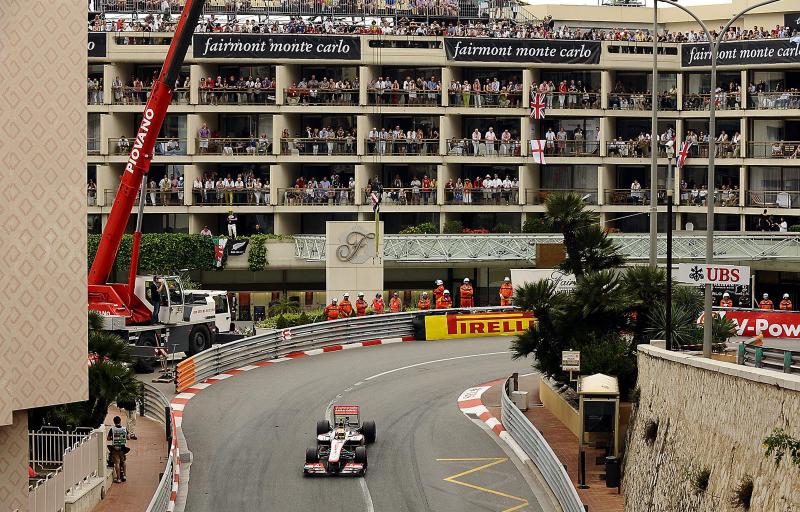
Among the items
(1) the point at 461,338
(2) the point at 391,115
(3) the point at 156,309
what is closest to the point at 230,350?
(3) the point at 156,309

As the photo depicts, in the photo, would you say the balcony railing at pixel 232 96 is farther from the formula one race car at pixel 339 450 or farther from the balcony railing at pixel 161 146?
the formula one race car at pixel 339 450

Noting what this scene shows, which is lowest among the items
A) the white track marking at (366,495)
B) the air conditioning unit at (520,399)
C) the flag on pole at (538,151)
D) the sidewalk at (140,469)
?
the white track marking at (366,495)

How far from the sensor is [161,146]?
228 feet

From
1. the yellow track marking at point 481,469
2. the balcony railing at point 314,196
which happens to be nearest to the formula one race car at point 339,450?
the yellow track marking at point 481,469

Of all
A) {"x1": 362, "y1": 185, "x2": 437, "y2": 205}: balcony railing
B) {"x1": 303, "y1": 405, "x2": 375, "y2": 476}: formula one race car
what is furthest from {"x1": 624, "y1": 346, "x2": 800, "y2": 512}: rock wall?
{"x1": 362, "y1": 185, "x2": 437, "y2": 205}: balcony railing

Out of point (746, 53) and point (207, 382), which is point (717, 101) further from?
point (207, 382)

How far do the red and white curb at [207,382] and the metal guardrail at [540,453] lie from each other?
27.8ft

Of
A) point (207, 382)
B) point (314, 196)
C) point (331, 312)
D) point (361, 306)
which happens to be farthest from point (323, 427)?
point (314, 196)

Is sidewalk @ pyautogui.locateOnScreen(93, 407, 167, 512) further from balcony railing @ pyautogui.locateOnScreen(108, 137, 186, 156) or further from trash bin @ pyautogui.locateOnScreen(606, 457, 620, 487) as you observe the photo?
balcony railing @ pyautogui.locateOnScreen(108, 137, 186, 156)

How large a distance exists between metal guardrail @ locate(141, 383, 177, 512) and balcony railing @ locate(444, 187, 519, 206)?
3249 cm

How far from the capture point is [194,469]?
3328 cm

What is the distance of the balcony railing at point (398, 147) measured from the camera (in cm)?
6981

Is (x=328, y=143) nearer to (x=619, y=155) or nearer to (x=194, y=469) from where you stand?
(x=619, y=155)

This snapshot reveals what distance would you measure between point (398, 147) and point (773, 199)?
64.6 feet
